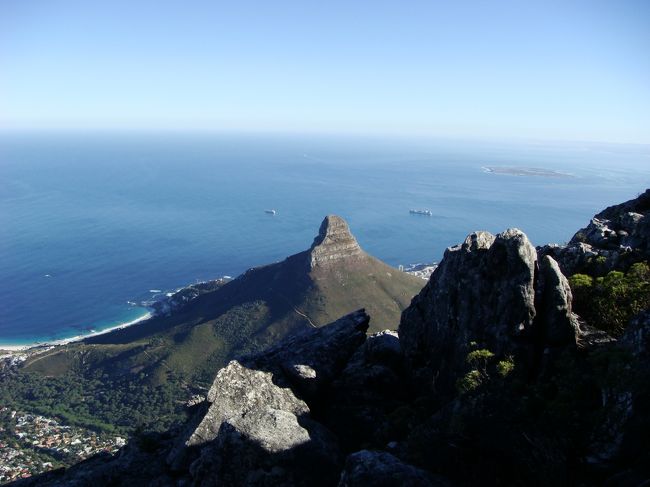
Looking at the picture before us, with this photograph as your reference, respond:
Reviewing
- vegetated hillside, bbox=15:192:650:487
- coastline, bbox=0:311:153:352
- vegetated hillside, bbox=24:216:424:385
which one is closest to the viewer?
vegetated hillside, bbox=15:192:650:487

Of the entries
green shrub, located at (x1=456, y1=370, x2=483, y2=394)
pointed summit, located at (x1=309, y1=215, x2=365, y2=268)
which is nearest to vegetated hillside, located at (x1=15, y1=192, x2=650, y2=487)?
green shrub, located at (x1=456, y1=370, x2=483, y2=394)

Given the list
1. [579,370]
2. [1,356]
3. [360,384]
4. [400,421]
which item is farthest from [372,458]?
[1,356]

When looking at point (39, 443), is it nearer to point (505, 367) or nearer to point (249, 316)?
point (249, 316)

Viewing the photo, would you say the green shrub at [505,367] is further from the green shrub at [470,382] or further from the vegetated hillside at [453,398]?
the green shrub at [470,382]

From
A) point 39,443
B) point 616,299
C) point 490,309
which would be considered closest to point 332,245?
point 39,443

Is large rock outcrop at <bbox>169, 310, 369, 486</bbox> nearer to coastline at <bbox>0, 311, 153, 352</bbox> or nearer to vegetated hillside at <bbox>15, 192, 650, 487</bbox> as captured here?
vegetated hillside at <bbox>15, 192, 650, 487</bbox>

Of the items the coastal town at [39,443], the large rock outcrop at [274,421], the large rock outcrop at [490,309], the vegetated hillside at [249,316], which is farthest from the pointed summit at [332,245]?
the large rock outcrop at [490,309]
